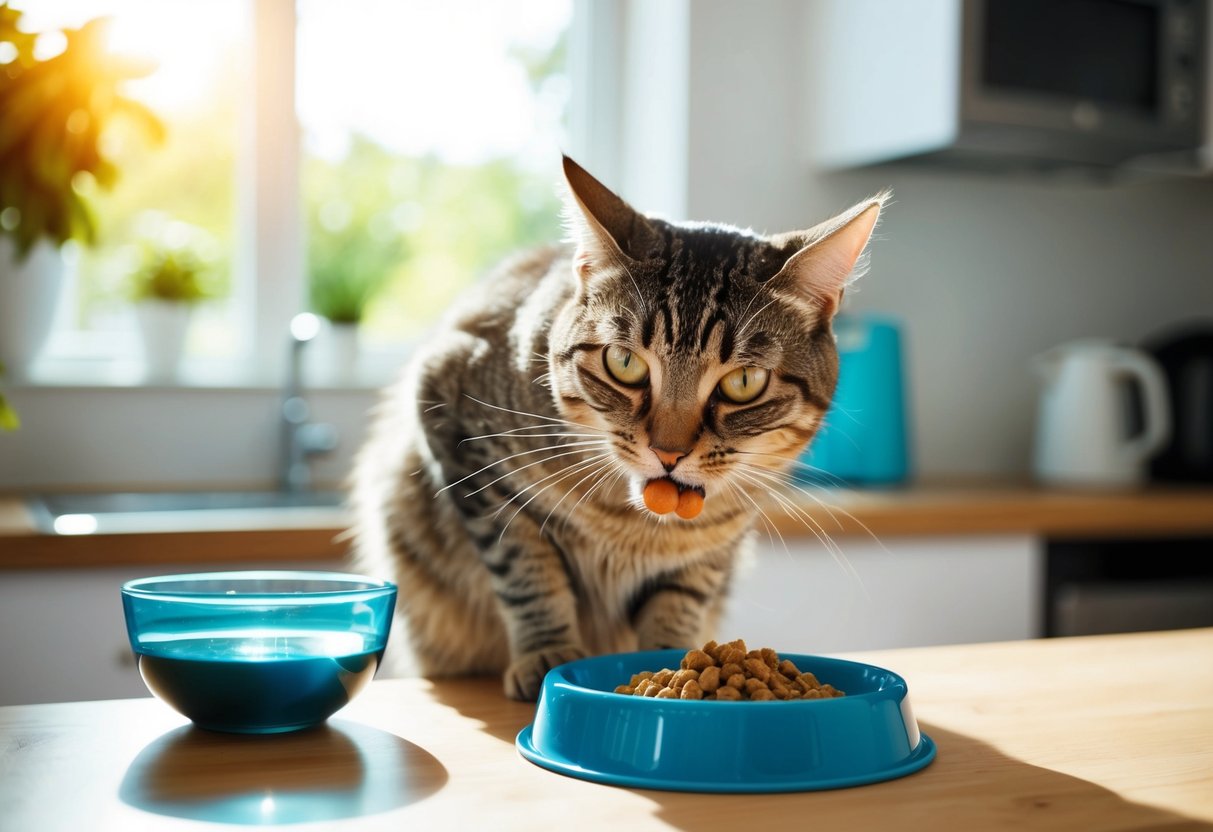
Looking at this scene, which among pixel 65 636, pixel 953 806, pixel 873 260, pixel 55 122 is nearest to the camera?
pixel 953 806

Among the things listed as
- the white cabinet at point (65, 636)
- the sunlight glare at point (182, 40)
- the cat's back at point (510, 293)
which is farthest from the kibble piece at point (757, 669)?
the sunlight glare at point (182, 40)

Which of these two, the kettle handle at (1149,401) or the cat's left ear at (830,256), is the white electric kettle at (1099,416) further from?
the cat's left ear at (830,256)

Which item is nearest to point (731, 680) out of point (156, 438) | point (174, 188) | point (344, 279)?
point (156, 438)

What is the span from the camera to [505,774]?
761mm

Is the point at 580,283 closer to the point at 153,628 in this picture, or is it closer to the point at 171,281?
the point at 153,628

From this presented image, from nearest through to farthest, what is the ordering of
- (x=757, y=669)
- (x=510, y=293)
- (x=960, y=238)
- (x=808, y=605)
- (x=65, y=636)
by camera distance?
1. (x=757, y=669)
2. (x=510, y=293)
3. (x=65, y=636)
4. (x=808, y=605)
5. (x=960, y=238)

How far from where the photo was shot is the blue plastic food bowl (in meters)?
0.73

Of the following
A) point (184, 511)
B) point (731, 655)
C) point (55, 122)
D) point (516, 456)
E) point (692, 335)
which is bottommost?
point (184, 511)

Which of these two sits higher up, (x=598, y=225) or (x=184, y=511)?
(x=598, y=225)

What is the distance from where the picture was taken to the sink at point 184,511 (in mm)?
1762

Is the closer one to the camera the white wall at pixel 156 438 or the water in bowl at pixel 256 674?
the water in bowl at pixel 256 674

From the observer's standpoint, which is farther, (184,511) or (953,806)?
(184,511)

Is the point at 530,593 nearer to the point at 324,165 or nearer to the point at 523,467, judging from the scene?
the point at 523,467

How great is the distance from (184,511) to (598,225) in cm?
144
